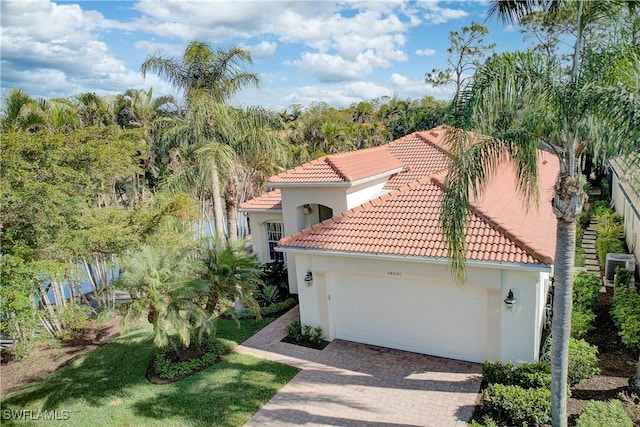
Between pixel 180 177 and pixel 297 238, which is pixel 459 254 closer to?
pixel 297 238

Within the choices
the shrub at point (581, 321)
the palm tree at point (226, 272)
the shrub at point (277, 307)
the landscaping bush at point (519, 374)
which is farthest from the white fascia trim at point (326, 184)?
the shrub at point (581, 321)

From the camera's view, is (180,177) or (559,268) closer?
(559,268)

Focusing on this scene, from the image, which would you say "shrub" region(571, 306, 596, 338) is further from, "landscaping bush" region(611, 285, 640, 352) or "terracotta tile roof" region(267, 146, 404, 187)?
"terracotta tile roof" region(267, 146, 404, 187)

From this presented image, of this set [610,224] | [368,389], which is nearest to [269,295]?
[368,389]

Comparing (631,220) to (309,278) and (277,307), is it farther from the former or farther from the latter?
(277,307)

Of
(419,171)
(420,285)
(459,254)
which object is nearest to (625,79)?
(459,254)

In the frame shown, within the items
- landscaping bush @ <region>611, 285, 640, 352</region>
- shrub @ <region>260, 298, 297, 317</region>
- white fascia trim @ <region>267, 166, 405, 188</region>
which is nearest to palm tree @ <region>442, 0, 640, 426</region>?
landscaping bush @ <region>611, 285, 640, 352</region>

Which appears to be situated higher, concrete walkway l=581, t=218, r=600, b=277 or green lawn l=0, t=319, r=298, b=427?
concrete walkway l=581, t=218, r=600, b=277
